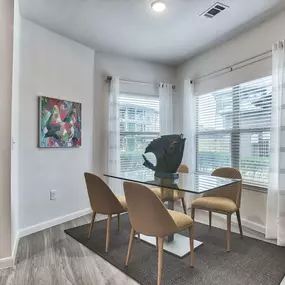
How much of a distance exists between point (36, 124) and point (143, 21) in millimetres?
1858

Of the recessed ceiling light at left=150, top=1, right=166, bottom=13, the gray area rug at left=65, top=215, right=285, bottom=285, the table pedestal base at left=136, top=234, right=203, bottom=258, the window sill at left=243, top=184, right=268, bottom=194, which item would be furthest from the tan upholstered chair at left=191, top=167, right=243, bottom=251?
the recessed ceiling light at left=150, top=1, right=166, bottom=13

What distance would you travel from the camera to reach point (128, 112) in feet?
13.5

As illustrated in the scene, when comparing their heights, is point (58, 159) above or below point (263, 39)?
below

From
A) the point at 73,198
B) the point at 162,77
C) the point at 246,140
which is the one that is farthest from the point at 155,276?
the point at 162,77

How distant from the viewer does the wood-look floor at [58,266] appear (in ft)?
6.32

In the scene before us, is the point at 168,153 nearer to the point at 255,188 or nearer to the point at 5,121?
the point at 255,188

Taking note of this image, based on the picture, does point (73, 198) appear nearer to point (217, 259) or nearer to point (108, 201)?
point (108, 201)

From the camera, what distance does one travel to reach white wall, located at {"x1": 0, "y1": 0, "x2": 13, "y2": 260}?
2086 millimetres

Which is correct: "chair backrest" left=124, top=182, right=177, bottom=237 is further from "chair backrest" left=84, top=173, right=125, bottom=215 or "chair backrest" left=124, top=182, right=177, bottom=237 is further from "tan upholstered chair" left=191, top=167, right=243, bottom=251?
"tan upholstered chair" left=191, top=167, right=243, bottom=251

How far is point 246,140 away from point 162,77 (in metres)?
2.04

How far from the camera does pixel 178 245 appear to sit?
252 cm

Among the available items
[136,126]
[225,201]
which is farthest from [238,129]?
[136,126]

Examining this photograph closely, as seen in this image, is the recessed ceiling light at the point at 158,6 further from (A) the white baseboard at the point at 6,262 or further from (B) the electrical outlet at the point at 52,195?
(A) the white baseboard at the point at 6,262

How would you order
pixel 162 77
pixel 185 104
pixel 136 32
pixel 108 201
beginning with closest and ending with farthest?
pixel 108 201 < pixel 136 32 < pixel 185 104 < pixel 162 77
